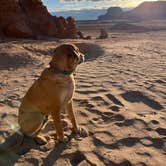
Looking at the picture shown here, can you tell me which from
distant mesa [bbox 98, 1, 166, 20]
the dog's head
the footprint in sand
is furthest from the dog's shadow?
distant mesa [bbox 98, 1, 166, 20]

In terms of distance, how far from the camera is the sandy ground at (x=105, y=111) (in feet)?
14.3

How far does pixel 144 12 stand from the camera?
101625 millimetres

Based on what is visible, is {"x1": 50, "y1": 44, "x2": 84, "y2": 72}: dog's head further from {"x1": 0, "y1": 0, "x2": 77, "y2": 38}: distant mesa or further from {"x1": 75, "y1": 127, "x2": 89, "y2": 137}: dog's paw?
{"x1": 0, "y1": 0, "x2": 77, "y2": 38}: distant mesa

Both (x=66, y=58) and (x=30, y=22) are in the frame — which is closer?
(x=66, y=58)

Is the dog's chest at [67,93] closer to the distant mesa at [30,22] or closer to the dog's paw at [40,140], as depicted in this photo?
the dog's paw at [40,140]

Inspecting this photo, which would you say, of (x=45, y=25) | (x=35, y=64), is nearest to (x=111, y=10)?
(x=45, y=25)

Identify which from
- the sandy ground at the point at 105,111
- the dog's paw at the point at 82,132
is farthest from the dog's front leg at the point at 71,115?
the sandy ground at the point at 105,111

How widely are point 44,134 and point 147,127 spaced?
60.1 inches

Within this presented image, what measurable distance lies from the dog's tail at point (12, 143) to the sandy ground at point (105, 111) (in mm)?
84

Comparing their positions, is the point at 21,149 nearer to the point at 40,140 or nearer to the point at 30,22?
the point at 40,140

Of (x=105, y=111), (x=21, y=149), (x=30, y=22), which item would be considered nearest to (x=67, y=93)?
(x=21, y=149)

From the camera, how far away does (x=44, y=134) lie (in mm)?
4969

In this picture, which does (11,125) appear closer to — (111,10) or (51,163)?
(51,163)

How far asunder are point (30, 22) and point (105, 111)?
1199 cm
